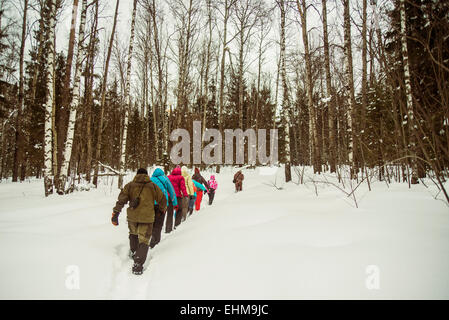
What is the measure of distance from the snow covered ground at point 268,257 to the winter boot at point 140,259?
0.14m

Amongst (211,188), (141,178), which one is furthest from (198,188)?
(141,178)

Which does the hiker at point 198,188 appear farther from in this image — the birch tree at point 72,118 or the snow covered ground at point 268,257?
the birch tree at point 72,118

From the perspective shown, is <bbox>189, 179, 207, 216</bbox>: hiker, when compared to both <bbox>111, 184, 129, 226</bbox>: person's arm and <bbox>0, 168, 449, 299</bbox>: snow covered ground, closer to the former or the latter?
<bbox>0, 168, 449, 299</bbox>: snow covered ground

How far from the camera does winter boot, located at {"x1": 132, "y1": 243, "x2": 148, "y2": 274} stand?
3.42 metres

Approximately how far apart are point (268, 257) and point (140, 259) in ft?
6.53

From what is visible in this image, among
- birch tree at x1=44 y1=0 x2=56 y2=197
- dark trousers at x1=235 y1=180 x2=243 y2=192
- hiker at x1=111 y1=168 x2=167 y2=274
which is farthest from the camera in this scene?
dark trousers at x1=235 y1=180 x2=243 y2=192

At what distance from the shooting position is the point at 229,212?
16.6ft

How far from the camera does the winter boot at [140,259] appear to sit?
3420mm

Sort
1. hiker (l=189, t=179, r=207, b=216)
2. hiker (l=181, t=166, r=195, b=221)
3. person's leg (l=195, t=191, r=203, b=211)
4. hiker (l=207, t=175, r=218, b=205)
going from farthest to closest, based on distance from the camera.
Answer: hiker (l=207, t=175, r=218, b=205)
person's leg (l=195, t=191, r=203, b=211)
hiker (l=189, t=179, r=207, b=216)
hiker (l=181, t=166, r=195, b=221)

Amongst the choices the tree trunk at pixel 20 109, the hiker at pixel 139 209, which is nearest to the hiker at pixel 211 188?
the hiker at pixel 139 209

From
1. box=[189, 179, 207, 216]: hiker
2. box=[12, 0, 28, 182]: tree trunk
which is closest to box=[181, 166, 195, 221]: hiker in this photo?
box=[189, 179, 207, 216]: hiker

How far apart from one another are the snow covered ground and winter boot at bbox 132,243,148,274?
14 cm

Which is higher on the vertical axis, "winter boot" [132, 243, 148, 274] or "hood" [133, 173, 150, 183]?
"hood" [133, 173, 150, 183]
